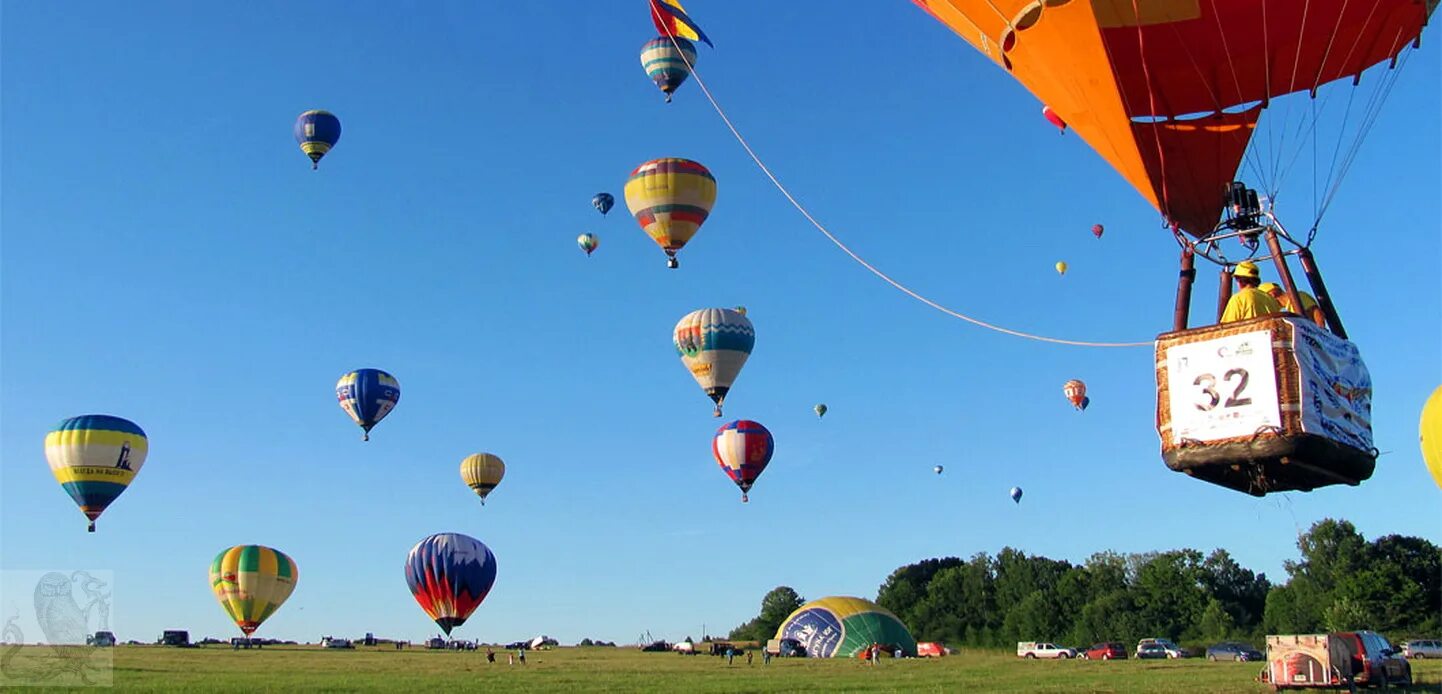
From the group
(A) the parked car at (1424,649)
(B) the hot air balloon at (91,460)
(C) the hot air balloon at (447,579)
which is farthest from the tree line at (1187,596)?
(B) the hot air balloon at (91,460)

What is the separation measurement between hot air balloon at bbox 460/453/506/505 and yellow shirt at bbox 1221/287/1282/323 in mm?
39996

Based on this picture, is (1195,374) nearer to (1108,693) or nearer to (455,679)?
(1108,693)

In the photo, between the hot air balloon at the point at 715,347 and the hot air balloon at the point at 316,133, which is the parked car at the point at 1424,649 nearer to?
the hot air balloon at the point at 715,347

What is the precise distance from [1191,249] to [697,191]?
834 inches

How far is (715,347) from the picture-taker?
34156 millimetres

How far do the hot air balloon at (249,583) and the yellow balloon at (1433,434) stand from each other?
34.5 meters

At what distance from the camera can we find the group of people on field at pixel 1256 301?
10.1 meters

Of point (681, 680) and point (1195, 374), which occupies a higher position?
point (1195, 374)

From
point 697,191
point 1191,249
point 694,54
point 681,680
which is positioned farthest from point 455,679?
point 1191,249

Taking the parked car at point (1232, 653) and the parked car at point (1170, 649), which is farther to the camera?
the parked car at point (1170, 649)

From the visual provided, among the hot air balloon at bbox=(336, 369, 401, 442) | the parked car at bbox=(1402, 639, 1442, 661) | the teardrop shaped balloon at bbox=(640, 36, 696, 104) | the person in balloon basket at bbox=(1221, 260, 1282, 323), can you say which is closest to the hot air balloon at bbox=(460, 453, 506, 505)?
the hot air balloon at bbox=(336, 369, 401, 442)

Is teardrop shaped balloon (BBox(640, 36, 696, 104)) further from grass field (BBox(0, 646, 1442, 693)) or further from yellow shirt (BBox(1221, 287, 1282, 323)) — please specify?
yellow shirt (BBox(1221, 287, 1282, 323))

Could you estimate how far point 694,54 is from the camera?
34.6 meters

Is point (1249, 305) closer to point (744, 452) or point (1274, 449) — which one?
point (1274, 449)
